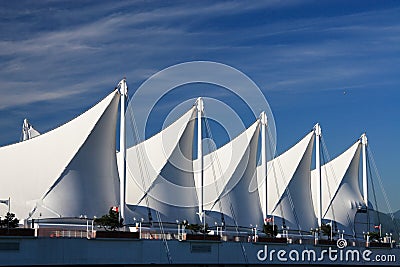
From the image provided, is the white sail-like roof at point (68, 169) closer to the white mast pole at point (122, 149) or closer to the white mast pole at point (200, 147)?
the white mast pole at point (122, 149)

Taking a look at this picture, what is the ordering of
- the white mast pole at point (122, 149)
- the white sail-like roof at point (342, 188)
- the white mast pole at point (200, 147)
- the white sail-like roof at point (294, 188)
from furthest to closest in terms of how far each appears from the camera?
the white sail-like roof at point (342, 188), the white sail-like roof at point (294, 188), the white mast pole at point (200, 147), the white mast pole at point (122, 149)

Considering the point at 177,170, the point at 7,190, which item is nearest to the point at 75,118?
the point at 7,190

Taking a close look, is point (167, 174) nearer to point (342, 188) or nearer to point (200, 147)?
point (200, 147)

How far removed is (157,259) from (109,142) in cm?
879

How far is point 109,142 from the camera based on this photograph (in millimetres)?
49219

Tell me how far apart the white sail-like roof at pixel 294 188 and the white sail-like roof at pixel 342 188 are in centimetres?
344

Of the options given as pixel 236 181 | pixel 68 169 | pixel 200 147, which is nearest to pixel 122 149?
pixel 68 169

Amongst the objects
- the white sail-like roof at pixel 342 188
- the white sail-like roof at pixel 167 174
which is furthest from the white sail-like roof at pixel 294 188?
the white sail-like roof at pixel 167 174

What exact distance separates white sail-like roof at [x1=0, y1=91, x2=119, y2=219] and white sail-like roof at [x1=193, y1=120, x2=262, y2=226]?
11249mm

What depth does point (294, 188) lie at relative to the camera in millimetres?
67312

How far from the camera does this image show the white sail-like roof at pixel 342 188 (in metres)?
71.9

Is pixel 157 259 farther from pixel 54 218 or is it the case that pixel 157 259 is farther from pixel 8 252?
pixel 8 252

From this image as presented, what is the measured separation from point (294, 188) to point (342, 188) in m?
6.84

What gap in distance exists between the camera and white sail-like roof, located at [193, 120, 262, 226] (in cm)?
5981
